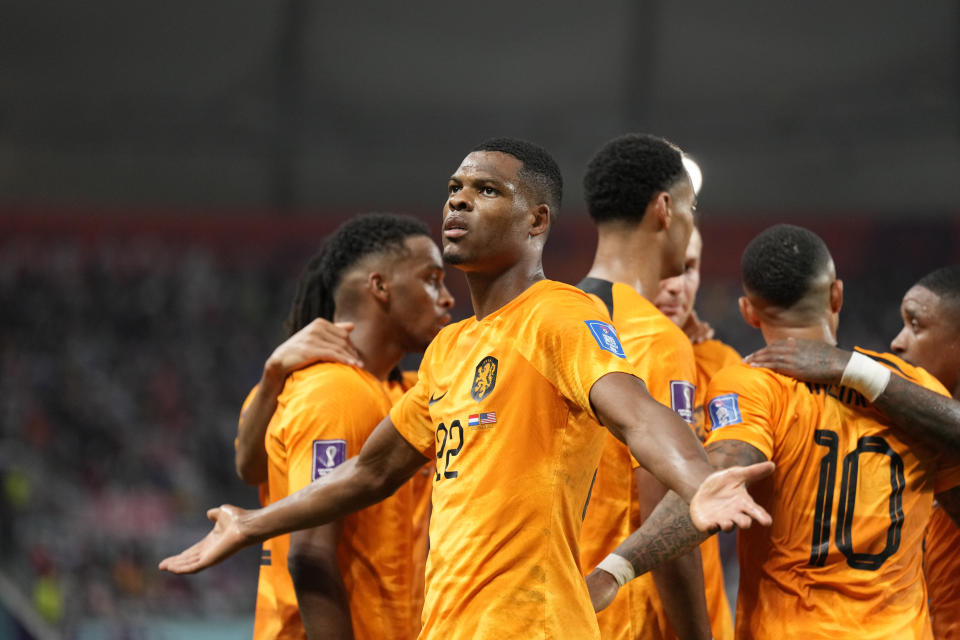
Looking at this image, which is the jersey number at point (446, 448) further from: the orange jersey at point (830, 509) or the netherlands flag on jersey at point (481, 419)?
the orange jersey at point (830, 509)

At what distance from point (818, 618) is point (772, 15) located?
22.4 m

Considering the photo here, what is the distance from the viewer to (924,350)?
4.15 meters

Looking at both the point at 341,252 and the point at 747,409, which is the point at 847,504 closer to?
the point at 747,409

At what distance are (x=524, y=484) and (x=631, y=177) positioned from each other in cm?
164

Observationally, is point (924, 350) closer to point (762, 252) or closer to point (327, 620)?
point (762, 252)

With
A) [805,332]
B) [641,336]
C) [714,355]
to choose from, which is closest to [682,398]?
[641,336]

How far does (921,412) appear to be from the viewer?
11.2 feet

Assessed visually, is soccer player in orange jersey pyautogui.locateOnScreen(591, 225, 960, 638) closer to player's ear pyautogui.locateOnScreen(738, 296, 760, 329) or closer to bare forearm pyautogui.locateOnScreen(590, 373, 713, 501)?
player's ear pyautogui.locateOnScreen(738, 296, 760, 329)

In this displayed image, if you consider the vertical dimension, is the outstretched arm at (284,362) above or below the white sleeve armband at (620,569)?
above

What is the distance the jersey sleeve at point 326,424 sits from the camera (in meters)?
3.72

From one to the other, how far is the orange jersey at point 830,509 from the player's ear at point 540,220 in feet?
3.03

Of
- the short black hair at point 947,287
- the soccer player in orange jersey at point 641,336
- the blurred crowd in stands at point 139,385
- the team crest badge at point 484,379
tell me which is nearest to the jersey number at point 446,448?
the team crest badge at point 484,379

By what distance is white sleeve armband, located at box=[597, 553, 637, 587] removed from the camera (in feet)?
10.3

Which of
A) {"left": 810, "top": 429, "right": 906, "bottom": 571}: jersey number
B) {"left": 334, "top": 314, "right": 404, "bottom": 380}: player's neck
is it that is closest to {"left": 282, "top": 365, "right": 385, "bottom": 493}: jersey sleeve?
{"left": 334, "top": 314, "right": 404, "bottom": 380}: player's neck
